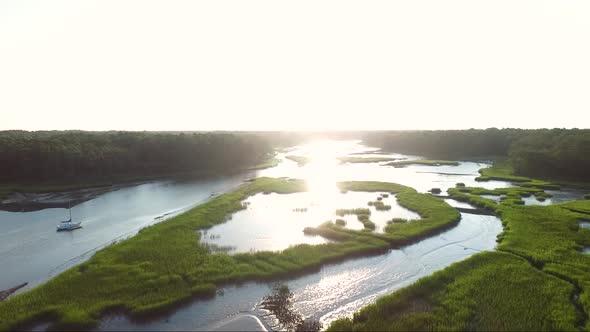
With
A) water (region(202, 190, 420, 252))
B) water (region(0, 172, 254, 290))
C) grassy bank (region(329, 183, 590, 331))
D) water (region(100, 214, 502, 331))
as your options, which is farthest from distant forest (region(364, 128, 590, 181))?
water (region(0, 172, 254, 290))

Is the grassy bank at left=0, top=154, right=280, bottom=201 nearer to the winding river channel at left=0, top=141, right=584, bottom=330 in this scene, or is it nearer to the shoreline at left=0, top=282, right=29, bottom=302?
the winding river channel at left=0, top=141, right=584, bottom=330

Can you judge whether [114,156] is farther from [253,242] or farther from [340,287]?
[340,287]

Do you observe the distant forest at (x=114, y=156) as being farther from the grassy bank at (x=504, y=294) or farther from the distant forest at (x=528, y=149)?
the grassy bank at (x=504, y=294)

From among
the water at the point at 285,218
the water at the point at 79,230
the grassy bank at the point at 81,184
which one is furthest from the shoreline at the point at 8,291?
the grassy bank at the point at 81,184

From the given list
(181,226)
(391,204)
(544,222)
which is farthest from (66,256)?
(544,222)

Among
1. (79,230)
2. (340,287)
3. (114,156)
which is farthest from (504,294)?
(114,156)

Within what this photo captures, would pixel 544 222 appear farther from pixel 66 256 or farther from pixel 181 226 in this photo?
pixel 66 256
